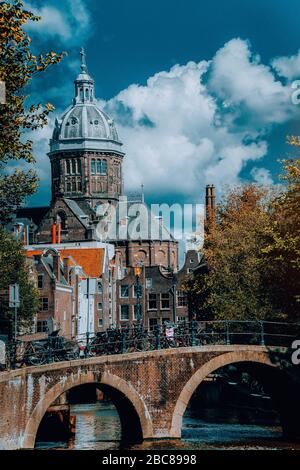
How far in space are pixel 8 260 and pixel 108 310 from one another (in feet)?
140

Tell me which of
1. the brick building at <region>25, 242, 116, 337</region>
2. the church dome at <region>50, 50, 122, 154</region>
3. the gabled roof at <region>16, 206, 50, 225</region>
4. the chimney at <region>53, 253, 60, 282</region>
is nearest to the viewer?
the brick building at <region>25, 242, 116, 337</region>

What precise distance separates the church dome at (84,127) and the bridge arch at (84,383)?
112m

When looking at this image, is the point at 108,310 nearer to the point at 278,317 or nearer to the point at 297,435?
the point at 278,317

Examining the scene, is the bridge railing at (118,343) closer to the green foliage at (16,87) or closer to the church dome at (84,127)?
the green foliage at (16,87)

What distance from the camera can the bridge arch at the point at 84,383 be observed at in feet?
105

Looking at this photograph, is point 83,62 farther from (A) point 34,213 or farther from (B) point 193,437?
A: (B) point 193,437

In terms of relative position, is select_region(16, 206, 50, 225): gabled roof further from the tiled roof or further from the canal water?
the canal water

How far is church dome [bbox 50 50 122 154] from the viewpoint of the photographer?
145875mm

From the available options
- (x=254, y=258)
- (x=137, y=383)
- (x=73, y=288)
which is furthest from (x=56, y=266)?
(x=137, y=383)

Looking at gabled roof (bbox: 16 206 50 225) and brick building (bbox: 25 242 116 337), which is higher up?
gabled roof (bbox: 16 206 50 225)

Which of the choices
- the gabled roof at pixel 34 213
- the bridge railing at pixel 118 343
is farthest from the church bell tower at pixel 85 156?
the bridge railing at pixel 118 343

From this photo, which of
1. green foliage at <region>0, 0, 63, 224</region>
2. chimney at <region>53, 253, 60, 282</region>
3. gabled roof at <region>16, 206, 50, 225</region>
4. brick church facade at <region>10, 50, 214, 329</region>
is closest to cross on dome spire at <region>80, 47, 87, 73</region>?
brick church facade at <region>10, 50, 214, 329</region>

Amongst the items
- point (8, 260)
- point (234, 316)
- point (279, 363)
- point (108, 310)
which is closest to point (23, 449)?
point (279, 363)

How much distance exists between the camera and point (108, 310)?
98375 mm
